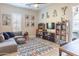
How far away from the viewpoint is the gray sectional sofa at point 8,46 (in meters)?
1.77

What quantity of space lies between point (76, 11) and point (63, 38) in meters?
0.48

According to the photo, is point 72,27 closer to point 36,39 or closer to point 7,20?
point 36,39

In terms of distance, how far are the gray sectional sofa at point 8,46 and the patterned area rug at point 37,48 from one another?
0.40 ft

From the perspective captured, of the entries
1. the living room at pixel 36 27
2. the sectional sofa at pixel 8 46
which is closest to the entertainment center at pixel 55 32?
the living room at pixel 36 27

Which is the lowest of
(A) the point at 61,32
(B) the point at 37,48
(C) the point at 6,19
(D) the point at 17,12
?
(B) the point at 37,48

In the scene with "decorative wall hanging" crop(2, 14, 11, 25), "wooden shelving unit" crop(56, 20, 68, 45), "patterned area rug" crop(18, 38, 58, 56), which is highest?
"decorative wall hanging" crop(2, 14, 11, 25)

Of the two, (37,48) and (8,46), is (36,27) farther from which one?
(8,46)

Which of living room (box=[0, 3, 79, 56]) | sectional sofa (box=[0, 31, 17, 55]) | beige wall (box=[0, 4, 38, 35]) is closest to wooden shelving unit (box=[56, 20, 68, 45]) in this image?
living room (box=[0, 3, 79, 56])

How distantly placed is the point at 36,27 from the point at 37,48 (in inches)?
13.9

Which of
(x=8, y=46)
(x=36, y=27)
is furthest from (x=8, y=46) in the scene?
(x=36, y=27)

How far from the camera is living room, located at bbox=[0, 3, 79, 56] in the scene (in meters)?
1.80

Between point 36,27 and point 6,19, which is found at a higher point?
point 6,19

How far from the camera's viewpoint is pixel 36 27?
190 centimetres

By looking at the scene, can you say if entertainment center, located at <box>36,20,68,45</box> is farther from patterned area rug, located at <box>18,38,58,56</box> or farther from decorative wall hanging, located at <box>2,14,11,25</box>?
decorative wall hanging, located at <box>2,14,11,25</box>
